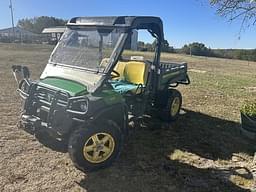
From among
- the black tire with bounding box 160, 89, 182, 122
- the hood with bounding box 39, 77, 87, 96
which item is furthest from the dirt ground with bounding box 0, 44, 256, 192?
the hood with bounding box 39, 77, 87, 96

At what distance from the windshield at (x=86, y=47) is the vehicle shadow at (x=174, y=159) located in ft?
4.81

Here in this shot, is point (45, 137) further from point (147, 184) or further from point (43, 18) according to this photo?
point (43, 18)

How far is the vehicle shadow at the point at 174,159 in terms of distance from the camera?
3556 mm

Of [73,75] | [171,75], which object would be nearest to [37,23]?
[171,75]

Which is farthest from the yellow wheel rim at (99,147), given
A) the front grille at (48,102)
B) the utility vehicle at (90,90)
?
the front grille at (48,102)

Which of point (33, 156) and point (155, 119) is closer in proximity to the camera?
point (33, 156)

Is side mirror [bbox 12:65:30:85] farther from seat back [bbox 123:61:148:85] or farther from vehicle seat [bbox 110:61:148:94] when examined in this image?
seat back [bbox 123:61:148:85]

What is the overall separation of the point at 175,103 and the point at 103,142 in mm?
2768

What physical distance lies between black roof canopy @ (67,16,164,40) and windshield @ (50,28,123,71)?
94mm

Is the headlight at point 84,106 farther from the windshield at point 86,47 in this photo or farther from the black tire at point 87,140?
the windshield at point 86,47

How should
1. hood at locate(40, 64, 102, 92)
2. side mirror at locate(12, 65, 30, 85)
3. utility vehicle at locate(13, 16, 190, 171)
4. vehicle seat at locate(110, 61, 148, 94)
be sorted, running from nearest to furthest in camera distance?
utility vehicle at locate(13, 16, 190, 171) < hood at locate(40, 64, 102, 92) < side mirror at locate(12, 65, 30, 85) < vehicle seat at locate(110, 61, 148, 94)

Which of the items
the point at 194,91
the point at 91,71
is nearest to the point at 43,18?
the point at 194,91

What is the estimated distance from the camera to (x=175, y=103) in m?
6.00

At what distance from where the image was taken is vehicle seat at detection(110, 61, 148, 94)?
4859mm
